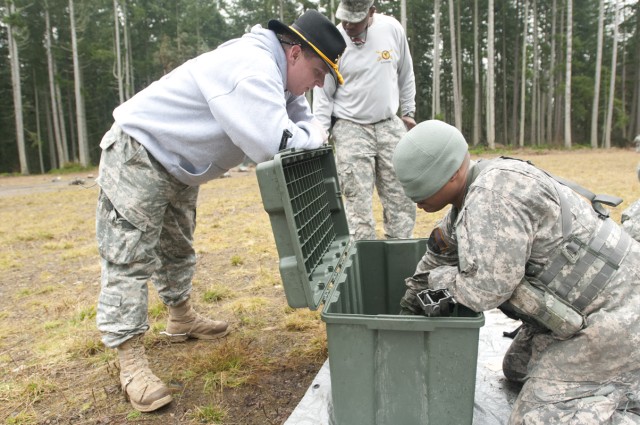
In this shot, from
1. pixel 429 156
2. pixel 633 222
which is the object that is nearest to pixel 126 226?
pixel 429 156

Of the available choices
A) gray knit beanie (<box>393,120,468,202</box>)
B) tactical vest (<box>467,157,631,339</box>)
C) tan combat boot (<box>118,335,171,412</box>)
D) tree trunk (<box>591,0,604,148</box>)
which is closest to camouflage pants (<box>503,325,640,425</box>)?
tactical vest (<box>467,157,631,339</box>)

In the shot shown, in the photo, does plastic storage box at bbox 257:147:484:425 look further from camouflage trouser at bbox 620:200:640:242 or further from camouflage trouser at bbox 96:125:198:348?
camouflage trouser at bbox 620:200:640:242

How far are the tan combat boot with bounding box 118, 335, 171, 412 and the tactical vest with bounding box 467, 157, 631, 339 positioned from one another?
171 centimetres

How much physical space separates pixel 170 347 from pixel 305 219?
1.47 meters

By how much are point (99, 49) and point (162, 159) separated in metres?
31.4

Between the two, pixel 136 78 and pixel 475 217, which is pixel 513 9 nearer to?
pixel 136 78

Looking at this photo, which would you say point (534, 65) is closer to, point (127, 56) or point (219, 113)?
point (127, 56)

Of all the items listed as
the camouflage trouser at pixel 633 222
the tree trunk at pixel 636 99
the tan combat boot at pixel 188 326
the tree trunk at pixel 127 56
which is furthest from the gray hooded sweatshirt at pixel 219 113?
the tree trunk at pixel 636 99

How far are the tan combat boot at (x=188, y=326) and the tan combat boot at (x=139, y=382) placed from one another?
62cm

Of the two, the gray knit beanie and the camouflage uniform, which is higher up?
the gray knit beanie

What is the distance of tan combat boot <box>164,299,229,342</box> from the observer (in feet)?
10.1

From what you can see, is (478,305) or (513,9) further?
(513,9)

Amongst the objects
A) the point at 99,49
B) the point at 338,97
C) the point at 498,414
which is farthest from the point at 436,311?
the point at 99,49

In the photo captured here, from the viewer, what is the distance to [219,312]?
3.61 meters
